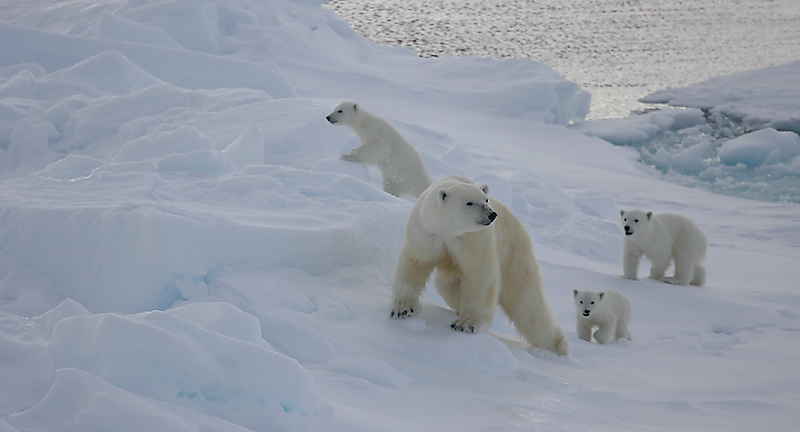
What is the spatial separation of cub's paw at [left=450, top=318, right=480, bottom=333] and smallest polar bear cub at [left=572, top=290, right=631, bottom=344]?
1817 millimetres

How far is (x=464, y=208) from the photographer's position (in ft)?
8.59

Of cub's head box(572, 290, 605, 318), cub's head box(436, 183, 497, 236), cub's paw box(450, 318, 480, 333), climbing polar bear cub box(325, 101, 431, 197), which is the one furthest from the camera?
climbing polar bear cub box(325, 101, 431, 197)

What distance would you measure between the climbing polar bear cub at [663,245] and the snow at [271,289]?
11.0 inches

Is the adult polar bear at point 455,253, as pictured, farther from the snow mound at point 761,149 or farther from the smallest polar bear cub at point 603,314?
the snow mound at point 761,149

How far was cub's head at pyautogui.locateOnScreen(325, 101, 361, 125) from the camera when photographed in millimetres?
5930

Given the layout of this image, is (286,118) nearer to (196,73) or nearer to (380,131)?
(380,131)

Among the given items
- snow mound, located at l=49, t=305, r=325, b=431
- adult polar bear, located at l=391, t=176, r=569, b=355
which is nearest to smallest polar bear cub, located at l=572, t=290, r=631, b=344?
adult polar bear, located at l=391, t=176, r=569, b=355

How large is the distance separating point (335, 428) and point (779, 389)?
239 cm

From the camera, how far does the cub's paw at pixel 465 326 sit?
275 cm

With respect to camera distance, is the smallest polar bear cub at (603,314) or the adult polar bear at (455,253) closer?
the adult polar bear at (455,253)

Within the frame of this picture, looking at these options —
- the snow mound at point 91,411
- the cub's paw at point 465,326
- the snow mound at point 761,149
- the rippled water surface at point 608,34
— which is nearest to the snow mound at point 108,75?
the cub's paw at point 465,326

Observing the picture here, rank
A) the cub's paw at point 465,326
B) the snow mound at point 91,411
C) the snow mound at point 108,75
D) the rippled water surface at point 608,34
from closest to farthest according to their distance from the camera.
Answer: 1. the snow mound at point 91,411
2. the cub's paw at point 465,326
3. the snow mound at point 108,75
4. the rippled water surface at point 608,34

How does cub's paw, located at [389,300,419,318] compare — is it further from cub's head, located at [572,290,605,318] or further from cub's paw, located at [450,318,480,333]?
cub's head, located at [572,290,605,318]

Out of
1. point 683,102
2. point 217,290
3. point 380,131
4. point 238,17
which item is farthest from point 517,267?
point 683,102
